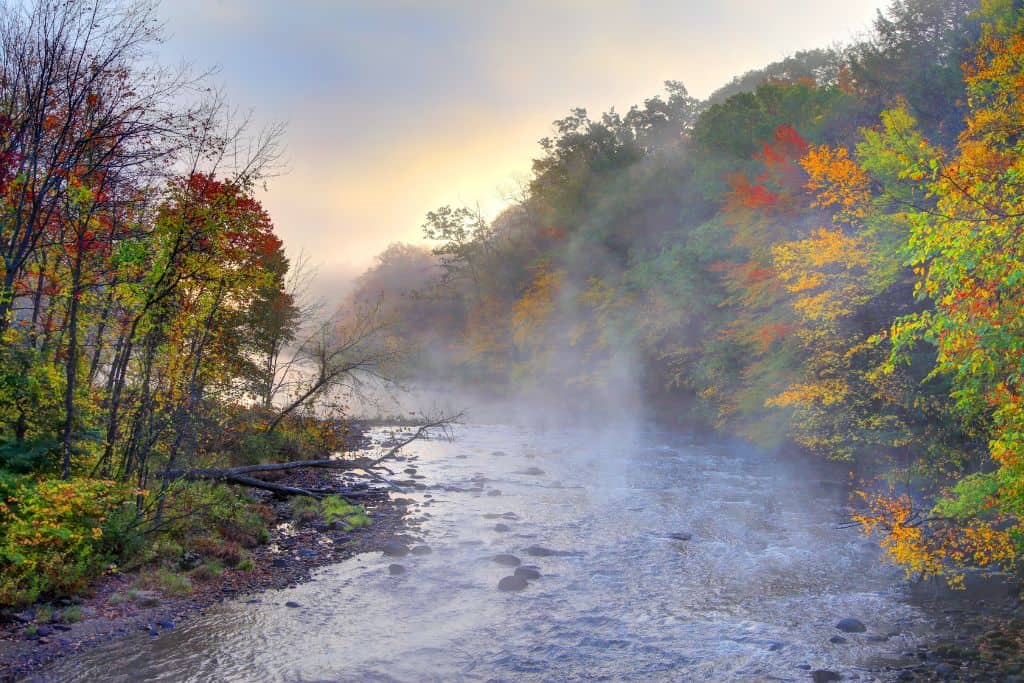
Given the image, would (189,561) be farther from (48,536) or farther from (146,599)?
(48,536)

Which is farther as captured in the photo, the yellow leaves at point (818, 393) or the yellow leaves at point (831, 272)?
the yellow leaves at point (818, 393)

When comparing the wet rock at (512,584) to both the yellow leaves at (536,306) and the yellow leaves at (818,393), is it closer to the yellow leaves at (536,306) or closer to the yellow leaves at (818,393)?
the yellow leaves at (818,393)

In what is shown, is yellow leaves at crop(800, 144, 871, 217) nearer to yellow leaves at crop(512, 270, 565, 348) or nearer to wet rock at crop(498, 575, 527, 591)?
wet rock at crop(498, 575, 527, 591)

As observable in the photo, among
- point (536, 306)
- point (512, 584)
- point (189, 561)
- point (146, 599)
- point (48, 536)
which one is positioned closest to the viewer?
point (48, 536)

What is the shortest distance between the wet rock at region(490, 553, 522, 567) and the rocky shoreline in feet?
7.21

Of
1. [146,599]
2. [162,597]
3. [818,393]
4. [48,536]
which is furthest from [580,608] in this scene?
[818,393]

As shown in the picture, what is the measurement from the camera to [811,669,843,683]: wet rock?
8.70 meters

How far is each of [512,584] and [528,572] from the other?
27.5 inches

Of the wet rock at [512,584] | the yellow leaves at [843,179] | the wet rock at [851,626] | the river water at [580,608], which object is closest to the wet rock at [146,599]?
the river water at [580,608]

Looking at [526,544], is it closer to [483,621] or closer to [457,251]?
[483,621]

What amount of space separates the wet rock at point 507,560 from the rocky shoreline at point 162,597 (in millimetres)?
2198

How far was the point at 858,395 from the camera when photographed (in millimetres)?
20141

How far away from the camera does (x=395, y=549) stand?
1369 cm

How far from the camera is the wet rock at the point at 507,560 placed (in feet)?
43.3
